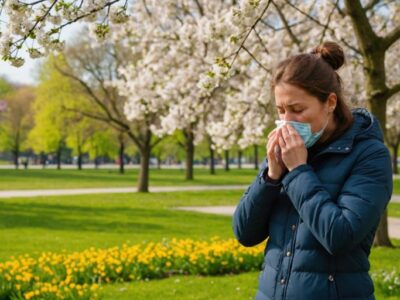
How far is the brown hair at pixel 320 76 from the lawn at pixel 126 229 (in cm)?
474

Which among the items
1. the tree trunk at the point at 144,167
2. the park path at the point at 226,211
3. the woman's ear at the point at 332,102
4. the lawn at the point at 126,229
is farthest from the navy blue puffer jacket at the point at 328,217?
the tree trunk at the point at 144,167

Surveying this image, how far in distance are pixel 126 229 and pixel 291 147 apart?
11565mm

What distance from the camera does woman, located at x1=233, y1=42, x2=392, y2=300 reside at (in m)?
2.24

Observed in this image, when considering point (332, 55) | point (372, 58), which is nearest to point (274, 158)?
point (332, 55)

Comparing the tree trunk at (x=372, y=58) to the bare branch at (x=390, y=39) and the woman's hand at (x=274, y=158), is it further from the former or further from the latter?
the woman's hand at (x=274, y=158)

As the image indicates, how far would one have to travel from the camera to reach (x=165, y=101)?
17547 mm

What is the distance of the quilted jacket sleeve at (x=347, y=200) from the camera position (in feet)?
7.23

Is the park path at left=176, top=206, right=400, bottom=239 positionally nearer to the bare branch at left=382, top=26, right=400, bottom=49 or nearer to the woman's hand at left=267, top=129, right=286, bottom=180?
the bare branch at left=382, top=26, right=400, bottom=49

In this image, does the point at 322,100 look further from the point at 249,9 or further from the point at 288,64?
the point at 249,9

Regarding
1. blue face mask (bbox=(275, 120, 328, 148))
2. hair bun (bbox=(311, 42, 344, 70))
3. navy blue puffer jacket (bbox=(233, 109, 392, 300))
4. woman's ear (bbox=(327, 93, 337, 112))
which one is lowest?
navy blue puffer jacket (bbox=(233, 109, 392, 300))

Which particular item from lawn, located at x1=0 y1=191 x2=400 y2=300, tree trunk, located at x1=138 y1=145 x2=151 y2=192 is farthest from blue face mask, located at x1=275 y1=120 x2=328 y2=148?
tree trunk, located at x1=138 y1=145 x2=151 y2=192

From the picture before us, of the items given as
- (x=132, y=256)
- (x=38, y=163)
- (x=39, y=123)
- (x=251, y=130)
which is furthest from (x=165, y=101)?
(x=38, y=163)

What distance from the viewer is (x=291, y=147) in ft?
7.60

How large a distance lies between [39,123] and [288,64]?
51.9 m
